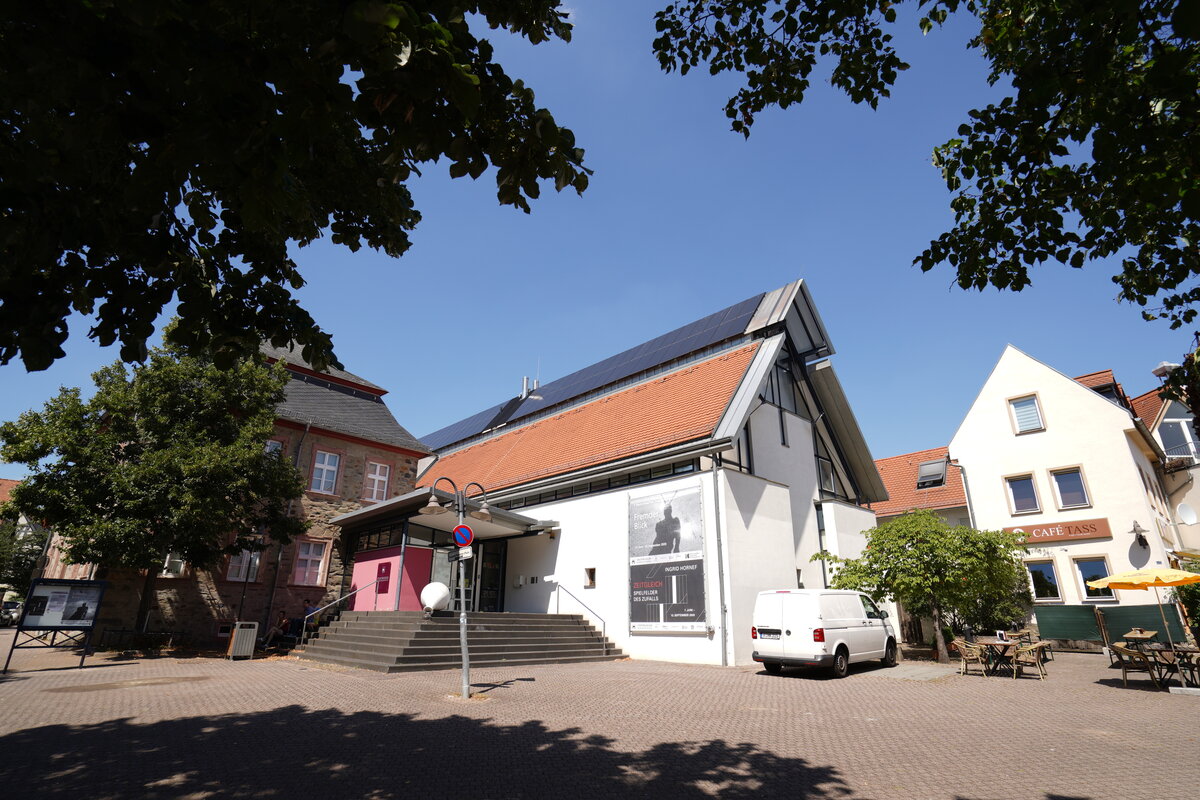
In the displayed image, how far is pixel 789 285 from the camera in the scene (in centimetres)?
2150

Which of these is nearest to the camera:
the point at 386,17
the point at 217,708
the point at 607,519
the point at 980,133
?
the point at 386,17

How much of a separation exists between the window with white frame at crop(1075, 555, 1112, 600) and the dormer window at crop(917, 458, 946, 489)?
6595mm

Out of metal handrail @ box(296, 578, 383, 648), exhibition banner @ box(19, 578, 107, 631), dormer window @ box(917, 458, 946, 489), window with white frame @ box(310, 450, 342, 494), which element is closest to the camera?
exhibition banner @ box(19, 578, 107, 631)

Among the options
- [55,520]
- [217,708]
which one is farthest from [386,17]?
[55,520]

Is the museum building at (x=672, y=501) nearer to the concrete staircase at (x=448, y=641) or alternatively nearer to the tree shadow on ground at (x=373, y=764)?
the concrete staircase at (x=448, y=641)

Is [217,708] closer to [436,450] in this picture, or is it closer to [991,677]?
[991,677]

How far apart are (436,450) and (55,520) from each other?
1833cm

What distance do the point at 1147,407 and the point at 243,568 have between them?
1711 inches

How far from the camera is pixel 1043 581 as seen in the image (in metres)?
22.9

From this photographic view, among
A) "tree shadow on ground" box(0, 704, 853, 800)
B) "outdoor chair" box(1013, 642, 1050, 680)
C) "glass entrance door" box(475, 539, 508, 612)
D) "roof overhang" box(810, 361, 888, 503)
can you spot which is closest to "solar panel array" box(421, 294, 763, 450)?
"roof overhang" box(810, 361, 888, 503)

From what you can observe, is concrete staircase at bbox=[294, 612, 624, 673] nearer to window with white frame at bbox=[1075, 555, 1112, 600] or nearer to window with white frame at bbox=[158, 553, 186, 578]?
window with white frame at bbox=[158, 553, 186, 578]

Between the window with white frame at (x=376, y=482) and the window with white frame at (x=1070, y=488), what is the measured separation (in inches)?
1061

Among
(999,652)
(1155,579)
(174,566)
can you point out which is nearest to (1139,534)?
(1155,579)

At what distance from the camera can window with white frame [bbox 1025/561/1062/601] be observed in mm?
22609
